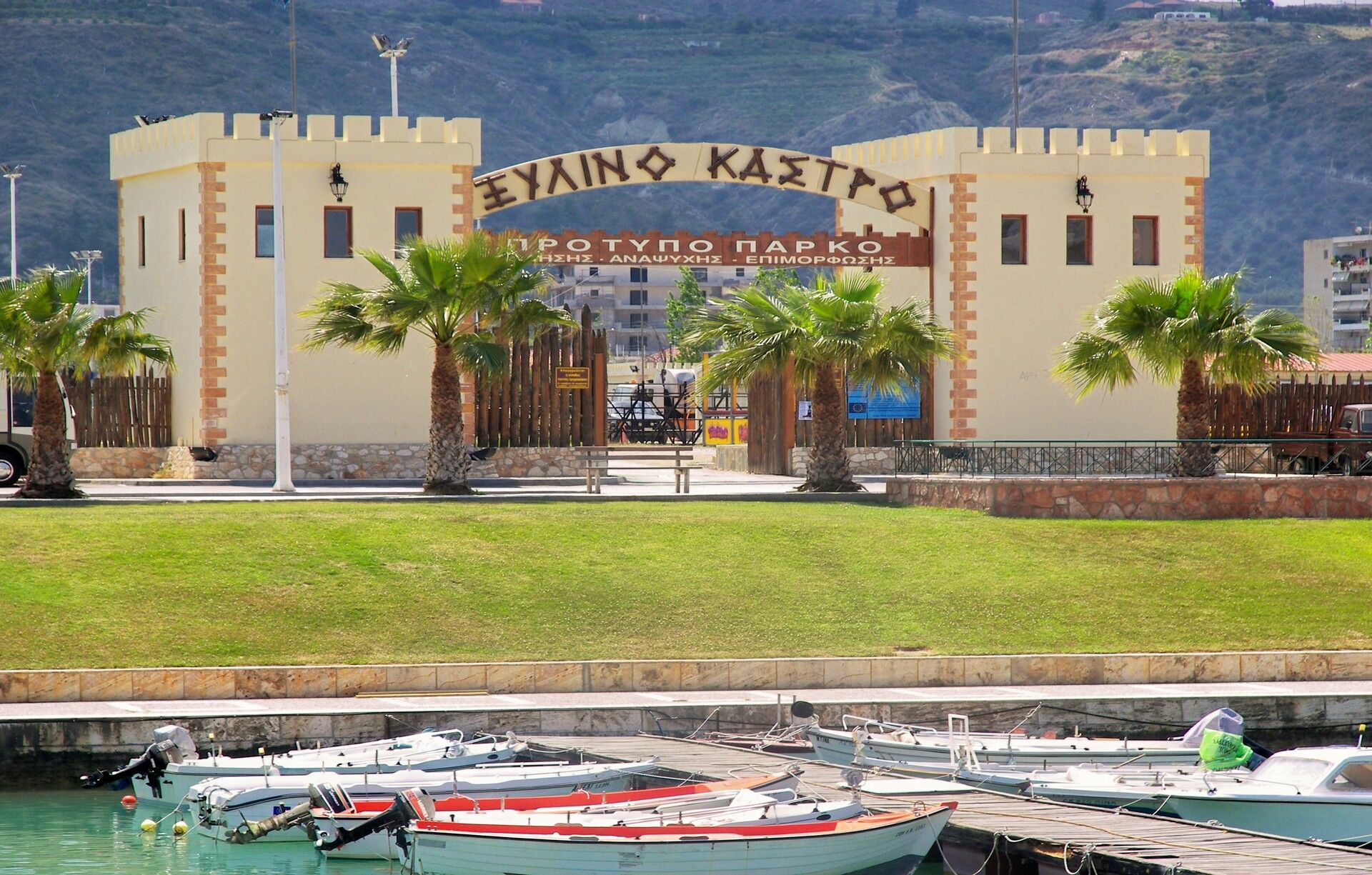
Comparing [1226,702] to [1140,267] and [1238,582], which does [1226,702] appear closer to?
[1238,582]

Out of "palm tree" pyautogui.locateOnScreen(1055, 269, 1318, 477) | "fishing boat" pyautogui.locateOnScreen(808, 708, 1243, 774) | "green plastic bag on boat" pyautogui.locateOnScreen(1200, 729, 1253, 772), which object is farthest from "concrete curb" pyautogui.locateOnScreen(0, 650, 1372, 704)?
"palm tree" pyautogui.locateOnScreen(1055, 269, 1318, 477)

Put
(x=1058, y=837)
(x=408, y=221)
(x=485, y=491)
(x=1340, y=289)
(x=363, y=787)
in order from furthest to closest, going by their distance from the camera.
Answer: (x=1340, y=289), (x=408, y=221), (x=485, y=491), (x=363, y=787), (x=1058, y=837)

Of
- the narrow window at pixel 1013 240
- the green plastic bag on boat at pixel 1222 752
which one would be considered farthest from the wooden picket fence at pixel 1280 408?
the green plastic bag on boat at pixel 1222 752

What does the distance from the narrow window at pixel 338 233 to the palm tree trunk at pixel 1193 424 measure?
651 inches

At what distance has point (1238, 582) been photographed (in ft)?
79.7

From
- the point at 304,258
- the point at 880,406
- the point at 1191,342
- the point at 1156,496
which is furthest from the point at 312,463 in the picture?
the point at 1191,342

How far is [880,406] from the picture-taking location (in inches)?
1505

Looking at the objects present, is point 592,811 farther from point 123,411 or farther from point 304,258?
point 123,411

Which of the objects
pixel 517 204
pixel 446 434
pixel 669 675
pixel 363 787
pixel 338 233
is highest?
pixel 517 204

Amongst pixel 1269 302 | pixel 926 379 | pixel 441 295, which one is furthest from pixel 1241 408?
pixel 1269 302

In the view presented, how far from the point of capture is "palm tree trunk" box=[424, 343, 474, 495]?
28672 millimetres

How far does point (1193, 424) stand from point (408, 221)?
16.0 metres

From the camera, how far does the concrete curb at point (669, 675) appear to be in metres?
18.7

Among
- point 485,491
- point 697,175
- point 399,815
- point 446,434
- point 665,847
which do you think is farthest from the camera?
point 697,175
